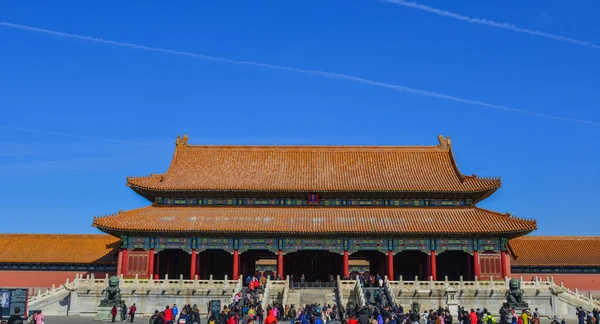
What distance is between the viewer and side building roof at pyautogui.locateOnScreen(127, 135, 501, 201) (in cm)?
5019

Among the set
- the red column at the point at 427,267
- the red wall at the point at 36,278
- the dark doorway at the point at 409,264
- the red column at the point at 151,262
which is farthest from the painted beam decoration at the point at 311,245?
the red wall at the point at 36,278

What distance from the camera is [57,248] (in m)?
55.2

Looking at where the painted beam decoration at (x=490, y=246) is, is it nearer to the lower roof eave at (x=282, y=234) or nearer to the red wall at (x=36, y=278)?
the lower roof eave at (x=282, y=234)

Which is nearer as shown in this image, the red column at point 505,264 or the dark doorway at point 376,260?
the red column at point 505,264

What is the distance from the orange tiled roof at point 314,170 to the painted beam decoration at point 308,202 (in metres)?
1.07

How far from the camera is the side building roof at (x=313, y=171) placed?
50.2m

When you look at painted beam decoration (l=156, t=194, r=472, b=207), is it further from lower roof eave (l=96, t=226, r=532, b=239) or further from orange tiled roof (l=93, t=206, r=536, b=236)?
lower roof eave (l=96, t=226, r=532, b=239)

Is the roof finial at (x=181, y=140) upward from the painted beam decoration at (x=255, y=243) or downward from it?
upward

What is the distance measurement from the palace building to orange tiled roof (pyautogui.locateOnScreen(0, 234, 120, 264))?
3.5 inches

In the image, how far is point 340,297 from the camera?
38375 mm

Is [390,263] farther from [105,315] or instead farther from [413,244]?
[105,315]

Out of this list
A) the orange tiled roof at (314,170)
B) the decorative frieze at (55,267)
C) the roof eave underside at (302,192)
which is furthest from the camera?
the decorative frieze at (55,267)

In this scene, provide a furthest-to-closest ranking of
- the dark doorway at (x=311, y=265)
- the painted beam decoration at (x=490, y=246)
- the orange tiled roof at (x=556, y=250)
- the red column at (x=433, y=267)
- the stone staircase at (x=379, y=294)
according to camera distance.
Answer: the dark doorway at (x=311, y=265), the orange tiled roof at (x=556, y=250), the painted beam decoration at (x=490, y=246), the red column at (x=433, y=267), the stone staircase at (x=379, y=294)

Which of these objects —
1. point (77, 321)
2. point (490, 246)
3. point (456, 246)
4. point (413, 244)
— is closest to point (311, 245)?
point (413, 244)
